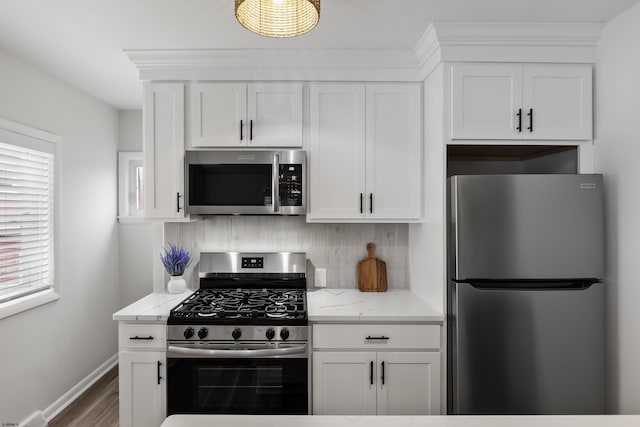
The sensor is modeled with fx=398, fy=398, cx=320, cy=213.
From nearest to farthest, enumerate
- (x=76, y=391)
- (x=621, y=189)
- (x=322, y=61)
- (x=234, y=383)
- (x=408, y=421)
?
(x=408, y=421) → (x=621, y=189) → (x=234, y=383) → (x=322, y=61) → (x=76, y=391)

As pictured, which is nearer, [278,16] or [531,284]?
[278,16]

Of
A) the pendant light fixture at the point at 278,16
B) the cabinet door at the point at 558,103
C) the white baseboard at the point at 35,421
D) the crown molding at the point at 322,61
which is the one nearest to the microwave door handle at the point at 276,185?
the crown molding at the point at 322,61

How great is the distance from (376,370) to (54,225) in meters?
2.45

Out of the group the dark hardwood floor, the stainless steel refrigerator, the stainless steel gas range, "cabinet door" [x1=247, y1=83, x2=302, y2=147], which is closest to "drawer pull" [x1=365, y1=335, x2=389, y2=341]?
the stainless steel gas range

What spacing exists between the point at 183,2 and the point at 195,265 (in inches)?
68.1

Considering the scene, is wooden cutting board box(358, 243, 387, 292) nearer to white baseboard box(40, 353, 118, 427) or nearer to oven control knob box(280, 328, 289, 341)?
oven control knob box(280, 328, 289, 341)

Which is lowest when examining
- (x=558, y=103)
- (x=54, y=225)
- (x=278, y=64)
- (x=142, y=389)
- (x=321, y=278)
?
(x=142, y=389)

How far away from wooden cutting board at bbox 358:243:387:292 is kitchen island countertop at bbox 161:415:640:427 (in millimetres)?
1747

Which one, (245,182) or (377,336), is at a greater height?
(245,182)

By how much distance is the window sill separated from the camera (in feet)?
7.84

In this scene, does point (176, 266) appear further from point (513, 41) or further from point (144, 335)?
point (513, 41)

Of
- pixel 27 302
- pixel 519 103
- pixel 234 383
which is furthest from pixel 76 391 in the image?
pixel 519 103

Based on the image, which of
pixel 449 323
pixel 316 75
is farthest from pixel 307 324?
pixel 316 75

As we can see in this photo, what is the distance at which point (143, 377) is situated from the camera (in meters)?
2.18
